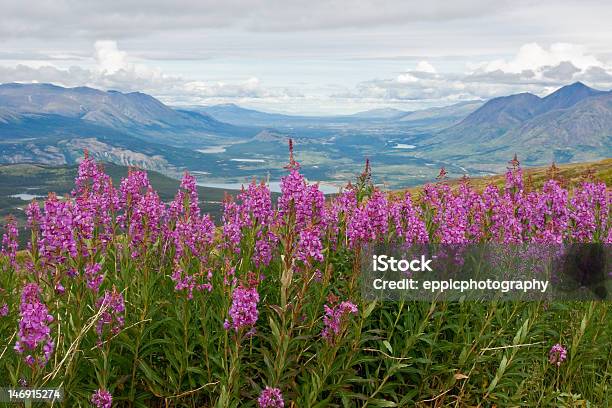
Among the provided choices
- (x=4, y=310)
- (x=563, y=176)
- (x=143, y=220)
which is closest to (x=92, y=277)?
(x=143, y=220)

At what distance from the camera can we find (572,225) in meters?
11.2

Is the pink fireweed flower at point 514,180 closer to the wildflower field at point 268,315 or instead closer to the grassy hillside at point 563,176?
the grassy hillside at point 563,176

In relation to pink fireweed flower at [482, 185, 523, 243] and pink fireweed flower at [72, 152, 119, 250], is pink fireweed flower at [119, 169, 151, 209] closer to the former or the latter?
pink fireweed flower at [72, 152, 119, 250]

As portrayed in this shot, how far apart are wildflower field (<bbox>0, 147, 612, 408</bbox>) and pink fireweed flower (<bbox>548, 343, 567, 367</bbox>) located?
0.09 feet

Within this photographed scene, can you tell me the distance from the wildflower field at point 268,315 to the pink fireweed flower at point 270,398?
0.02m

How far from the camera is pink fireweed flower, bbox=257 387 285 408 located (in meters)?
6.32

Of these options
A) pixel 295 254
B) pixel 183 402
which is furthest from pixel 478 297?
pixel 183 402

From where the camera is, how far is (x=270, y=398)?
6.40m

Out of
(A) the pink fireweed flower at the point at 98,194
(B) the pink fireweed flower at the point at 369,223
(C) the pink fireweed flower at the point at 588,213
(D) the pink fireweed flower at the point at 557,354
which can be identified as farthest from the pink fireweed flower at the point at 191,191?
(C) the pink fireweed flower at the point at 588,213

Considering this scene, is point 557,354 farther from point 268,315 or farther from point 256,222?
point 256,222

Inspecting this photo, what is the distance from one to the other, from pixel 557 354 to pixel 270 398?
528 centimetres

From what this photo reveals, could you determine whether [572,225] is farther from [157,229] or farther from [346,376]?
[157,229]

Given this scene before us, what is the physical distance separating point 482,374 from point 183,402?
4.63 metres

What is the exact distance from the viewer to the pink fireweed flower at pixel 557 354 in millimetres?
8883
